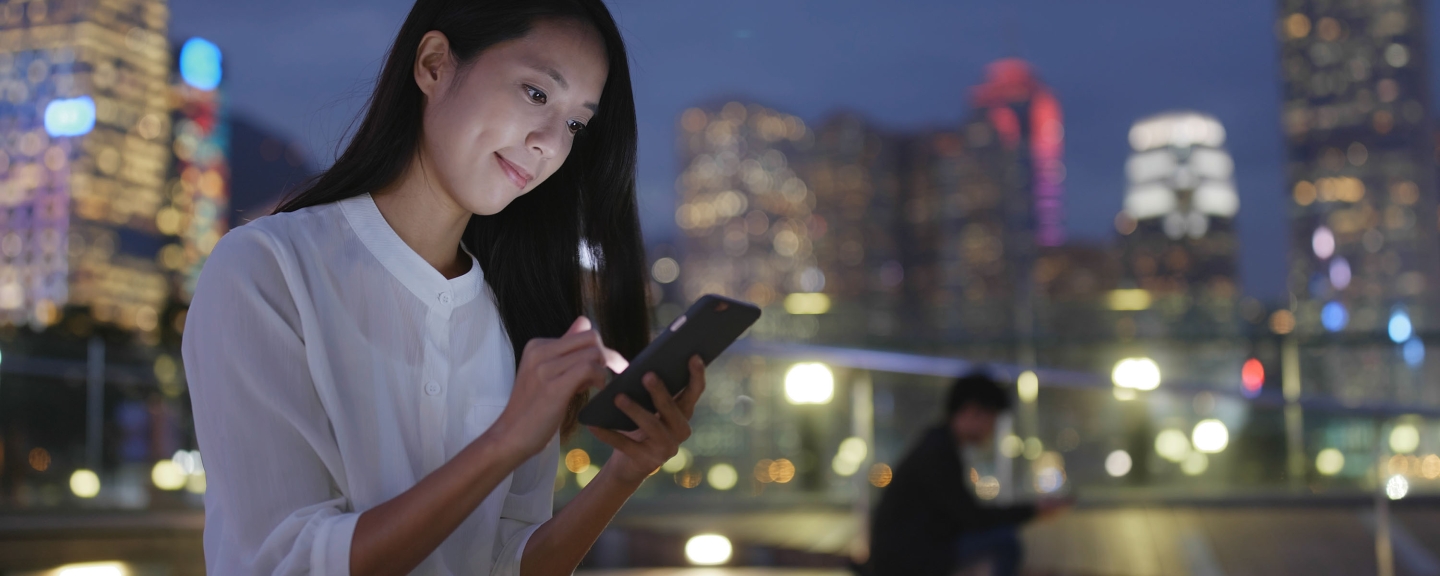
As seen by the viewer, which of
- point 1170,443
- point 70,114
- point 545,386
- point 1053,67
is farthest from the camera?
point 1053,67

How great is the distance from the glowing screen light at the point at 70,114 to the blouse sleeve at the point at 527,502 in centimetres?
4472

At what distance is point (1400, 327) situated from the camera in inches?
251

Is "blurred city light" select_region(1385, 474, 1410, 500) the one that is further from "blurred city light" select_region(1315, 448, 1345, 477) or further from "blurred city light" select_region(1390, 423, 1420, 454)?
"blurred city light" select_region(1315, 448, 1345, 477)

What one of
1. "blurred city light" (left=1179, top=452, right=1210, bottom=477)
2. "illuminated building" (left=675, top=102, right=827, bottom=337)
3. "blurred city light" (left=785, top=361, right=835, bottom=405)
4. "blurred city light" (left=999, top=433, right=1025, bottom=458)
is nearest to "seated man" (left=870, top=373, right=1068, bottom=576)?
"blurred city light" (left=785, top=361, right=835, bottom=405)

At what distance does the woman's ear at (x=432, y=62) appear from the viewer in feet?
3.09

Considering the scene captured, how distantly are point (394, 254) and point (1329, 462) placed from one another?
5.18 meters

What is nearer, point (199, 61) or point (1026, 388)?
point (1026, 388)

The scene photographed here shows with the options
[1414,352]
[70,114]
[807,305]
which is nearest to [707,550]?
[807,305]

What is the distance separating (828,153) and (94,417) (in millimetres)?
54817

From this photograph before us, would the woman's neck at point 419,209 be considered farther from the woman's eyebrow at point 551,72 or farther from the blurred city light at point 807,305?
the blurred city light at point 807,305

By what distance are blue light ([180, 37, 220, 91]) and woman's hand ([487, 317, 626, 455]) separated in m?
32.2

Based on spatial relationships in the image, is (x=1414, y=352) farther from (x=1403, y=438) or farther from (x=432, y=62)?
(x=432, y=62)

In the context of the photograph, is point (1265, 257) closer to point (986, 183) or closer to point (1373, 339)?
point (986, 183)

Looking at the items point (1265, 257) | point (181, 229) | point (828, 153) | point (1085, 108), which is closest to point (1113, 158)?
point (1085, 108)
